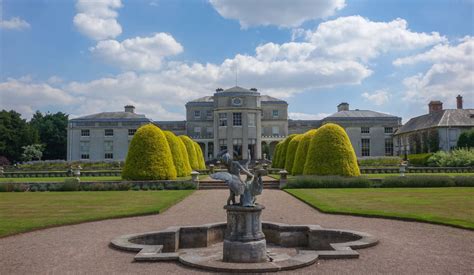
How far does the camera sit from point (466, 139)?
4891 cm

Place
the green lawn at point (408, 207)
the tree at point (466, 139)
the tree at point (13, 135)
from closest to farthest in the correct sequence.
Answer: the green lawn at point (408, 207) < the tree at point (466, 139) < the tree at point (13, 135)

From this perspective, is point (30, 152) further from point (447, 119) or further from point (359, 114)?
point (447, 119)

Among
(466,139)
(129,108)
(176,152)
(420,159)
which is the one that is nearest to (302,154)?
(176,152)

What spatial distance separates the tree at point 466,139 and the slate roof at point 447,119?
8.19 ft

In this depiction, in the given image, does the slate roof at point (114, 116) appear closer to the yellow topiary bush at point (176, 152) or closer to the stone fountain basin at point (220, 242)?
the yellow topiary bush at point (176, 152)

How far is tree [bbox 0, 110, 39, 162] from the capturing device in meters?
64.0

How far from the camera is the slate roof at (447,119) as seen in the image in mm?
52000

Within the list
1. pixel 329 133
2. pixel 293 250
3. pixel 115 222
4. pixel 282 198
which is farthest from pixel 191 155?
pixel 293 250

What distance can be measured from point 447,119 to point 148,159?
41503 millimetres

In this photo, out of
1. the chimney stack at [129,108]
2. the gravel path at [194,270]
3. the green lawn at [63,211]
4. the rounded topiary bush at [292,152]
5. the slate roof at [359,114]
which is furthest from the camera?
the chimney stack at [129,108]

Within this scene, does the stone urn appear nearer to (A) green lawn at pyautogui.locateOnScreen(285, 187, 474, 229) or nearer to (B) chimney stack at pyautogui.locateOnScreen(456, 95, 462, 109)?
(A) green lawn at pyautogui.locateOnScreen(285, 187, 474, 229)

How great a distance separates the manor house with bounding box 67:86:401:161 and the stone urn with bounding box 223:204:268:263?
170 feet

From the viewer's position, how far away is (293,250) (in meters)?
10.0

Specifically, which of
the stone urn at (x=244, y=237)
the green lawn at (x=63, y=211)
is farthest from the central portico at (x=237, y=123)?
the stone urn at (x=244, y=237)
